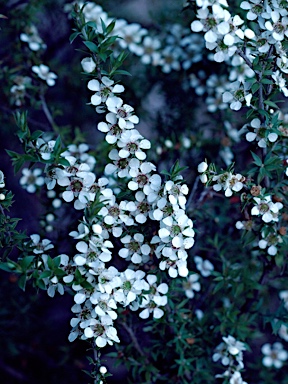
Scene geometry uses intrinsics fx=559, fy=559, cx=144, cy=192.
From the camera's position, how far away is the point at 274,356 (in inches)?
74.5

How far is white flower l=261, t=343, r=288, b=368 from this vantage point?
186 cm

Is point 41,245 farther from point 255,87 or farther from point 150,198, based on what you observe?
point 255,87

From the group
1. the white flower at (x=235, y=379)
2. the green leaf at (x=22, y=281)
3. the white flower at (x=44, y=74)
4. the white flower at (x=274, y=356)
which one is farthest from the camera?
the white flower at (x=274, y=356)

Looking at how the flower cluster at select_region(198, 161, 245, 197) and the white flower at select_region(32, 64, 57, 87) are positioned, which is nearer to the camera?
the flower cluster at select_region(198, 161, 245, 197)

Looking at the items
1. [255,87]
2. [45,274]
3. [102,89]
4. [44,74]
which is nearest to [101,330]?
[45,274]

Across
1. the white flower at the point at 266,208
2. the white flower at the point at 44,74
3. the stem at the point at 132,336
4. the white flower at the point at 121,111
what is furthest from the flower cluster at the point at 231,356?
the white flower at the point at 44,74

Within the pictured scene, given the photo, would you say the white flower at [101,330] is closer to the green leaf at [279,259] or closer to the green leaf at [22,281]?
the green leaf at [22,281]

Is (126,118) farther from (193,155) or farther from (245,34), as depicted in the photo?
(193,155)

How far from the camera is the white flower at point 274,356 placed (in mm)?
1863

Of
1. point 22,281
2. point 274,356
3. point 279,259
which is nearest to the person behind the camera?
point 22,281

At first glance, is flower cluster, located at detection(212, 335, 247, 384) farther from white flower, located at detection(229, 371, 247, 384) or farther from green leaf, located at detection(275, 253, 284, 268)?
green leaf, located at detection(275, 253, 284, 268)

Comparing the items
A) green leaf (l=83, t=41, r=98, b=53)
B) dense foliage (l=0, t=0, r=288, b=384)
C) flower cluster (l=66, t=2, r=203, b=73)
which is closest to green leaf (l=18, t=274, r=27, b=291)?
dense foliage (l=0, t=0, r=288, b=384)

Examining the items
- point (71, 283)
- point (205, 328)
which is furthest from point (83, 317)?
point (205, 328)

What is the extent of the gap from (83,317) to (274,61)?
727 mm
